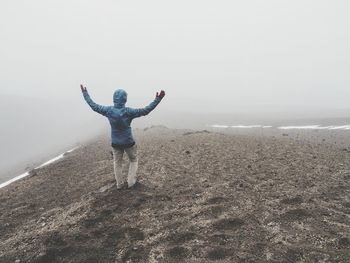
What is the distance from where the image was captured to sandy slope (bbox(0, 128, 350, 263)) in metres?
8.54

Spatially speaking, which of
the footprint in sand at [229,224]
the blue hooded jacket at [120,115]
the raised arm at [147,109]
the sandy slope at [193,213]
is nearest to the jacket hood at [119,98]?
the blue hooded jacket at [120,115]

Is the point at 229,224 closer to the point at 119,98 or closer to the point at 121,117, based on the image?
the point at 121,117

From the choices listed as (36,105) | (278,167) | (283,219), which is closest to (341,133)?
(278,167)

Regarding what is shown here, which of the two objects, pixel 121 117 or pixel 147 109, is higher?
pixel 147 109

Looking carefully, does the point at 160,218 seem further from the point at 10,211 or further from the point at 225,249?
the point at 10,211

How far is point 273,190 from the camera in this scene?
1209 centimetres

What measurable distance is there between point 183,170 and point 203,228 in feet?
20.0

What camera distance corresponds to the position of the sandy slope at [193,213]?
336 inches

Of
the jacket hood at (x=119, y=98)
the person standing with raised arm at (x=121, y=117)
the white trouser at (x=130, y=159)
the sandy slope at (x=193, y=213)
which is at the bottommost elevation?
the sandy slope at (x=193, y=213)

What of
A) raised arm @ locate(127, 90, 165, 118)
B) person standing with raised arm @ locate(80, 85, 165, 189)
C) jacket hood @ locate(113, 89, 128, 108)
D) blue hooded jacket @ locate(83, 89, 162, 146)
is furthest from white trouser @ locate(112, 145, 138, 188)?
jacket hood @ locate(113, 89, 128, 108)

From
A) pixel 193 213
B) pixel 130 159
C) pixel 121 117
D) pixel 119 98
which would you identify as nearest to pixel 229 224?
pixel 193 213

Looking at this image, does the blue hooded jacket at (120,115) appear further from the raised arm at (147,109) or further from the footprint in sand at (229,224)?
the footprint in sand at (229,224)

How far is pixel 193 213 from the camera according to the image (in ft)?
34.8

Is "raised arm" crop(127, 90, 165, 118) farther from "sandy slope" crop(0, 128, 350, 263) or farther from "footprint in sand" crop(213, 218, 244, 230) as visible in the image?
"footprint in sand" crop(213, 218, 244, 230)
